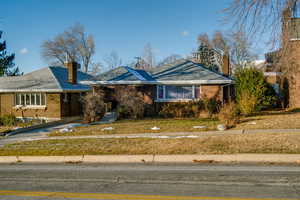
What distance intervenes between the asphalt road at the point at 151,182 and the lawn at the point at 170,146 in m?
1.47

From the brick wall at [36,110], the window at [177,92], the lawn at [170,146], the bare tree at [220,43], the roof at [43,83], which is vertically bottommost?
the lawn at [170,146]

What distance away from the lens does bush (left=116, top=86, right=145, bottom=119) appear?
61.7 feet

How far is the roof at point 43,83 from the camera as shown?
21.5 meters

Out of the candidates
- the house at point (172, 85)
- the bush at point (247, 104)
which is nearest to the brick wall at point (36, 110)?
the house at point (172, 85)

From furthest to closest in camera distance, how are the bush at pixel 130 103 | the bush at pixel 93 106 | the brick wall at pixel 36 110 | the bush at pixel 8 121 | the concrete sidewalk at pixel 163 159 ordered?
the brick wall at pixel 36 110 < the bush at pixel 8 121 < the bush at pixel 130 103 < the bush at pixel 93 106 < the concrete sidewalk at pixel 163 159

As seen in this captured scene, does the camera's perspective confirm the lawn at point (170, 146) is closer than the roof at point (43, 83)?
Yes

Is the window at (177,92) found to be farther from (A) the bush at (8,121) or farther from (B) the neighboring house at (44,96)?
(A) the bush at (8,121)

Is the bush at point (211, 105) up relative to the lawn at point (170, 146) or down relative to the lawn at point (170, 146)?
up

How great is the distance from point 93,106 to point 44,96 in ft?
19.5

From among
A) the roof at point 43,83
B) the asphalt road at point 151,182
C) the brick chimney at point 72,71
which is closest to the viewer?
the asphalt road at point 151,182

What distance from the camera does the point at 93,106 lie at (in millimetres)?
18250

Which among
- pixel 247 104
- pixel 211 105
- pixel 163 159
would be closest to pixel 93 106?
pixel 211 105

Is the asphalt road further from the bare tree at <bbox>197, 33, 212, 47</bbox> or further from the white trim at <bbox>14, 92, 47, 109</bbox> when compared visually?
the bare tree at <bbox>197, 33, 212, 47</bbox>

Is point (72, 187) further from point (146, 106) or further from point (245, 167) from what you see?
point (146, 106)
